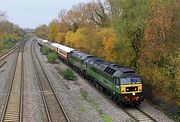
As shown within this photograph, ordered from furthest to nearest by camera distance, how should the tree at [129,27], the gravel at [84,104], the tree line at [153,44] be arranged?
1. the tree at [129,27]
2. the tree line at [153,44]
3. the gravel at [84,104]

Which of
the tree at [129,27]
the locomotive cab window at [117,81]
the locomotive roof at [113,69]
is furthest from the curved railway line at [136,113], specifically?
the tree at [129,27]

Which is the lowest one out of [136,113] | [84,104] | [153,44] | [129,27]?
[136,113]

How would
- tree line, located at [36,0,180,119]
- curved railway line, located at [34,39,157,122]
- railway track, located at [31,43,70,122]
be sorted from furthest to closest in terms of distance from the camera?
tree line, located at [36,0,180,119] < railway track, located at [31,43,70,122] < curved railway line, located at [34,39,157,122]

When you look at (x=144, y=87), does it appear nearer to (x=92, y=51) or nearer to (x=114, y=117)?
(x=114, y=117)

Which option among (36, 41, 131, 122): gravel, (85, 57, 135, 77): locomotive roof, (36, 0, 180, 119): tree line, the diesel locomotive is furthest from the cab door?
(36, 0, 180, 119): tree line

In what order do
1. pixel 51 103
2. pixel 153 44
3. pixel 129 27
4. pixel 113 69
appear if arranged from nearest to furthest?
pixel 153 44 < pixel 51 103 < pixel 113 69 < pixel 129 27

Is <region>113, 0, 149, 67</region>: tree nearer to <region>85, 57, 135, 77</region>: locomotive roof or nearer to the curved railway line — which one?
<region>85, 57, 135, 77</region>: locomotive roof

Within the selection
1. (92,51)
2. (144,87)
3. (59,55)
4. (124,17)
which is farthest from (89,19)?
(144,87)

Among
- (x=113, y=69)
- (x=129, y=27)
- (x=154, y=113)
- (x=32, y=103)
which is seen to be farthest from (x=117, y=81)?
(x=129, y=27)

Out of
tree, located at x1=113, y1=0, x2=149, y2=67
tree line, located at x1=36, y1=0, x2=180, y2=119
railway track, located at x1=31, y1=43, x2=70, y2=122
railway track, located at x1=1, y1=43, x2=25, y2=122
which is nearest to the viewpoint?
railway track, located at x1=31, y1=43, x2=70, y2=122

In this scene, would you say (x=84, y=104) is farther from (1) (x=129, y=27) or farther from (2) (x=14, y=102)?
(1) (x=129, y=27)

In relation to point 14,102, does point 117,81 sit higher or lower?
higher

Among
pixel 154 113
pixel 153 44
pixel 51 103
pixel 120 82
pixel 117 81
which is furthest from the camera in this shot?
pixel 51 103

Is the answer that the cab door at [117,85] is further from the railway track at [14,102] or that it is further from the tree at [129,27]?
the railway track at [14,102]
